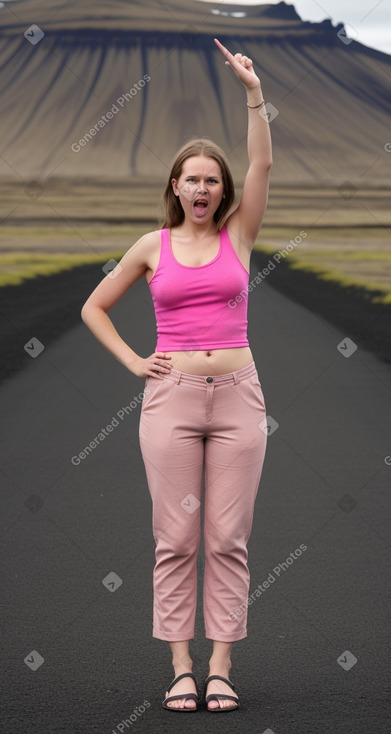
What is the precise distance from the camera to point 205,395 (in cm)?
366

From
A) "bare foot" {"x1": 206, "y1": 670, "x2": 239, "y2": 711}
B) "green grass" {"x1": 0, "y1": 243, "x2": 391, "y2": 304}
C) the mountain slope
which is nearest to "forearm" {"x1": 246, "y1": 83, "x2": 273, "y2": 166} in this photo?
"bare foot" {"x1": 206, "y1": 670, "x2": 239, "y2": 711}

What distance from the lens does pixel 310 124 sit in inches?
6919

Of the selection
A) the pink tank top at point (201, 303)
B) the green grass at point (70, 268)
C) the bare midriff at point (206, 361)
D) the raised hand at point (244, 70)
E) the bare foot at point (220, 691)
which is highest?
the green grass at point (70, 268)

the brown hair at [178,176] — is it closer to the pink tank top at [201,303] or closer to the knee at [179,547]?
the pink tank top at [201,303]

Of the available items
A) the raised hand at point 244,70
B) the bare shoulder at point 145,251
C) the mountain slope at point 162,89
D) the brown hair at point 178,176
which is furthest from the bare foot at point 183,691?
the mountain slope at point 162,89

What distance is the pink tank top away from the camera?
3645 millimetres

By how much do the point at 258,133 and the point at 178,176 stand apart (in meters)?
0.29

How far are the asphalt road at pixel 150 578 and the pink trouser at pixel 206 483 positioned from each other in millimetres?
325

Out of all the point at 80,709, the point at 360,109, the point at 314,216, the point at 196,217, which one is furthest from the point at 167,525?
the point at 360,109

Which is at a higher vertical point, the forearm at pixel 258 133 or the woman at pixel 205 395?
the forearm at pixel 258 133

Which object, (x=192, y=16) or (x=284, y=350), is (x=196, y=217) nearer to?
(x=284, y=350)

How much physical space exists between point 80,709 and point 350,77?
197m

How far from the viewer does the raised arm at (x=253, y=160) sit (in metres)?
3.68

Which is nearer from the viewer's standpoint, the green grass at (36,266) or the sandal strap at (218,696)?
the sandal strap at (218,696)
